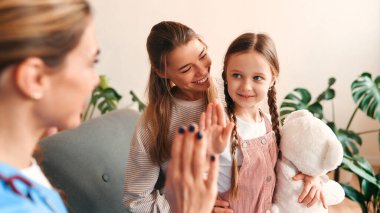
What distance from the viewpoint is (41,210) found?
0.62 m

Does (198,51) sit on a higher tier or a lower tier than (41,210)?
higher

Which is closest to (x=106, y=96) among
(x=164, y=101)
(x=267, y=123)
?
(x=164, y=101)

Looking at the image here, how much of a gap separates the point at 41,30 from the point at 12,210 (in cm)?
27

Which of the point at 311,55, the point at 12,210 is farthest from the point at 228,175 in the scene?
the point at 311,55

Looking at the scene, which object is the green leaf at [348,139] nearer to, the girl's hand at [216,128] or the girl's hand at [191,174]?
the girl's hand at [216,128]

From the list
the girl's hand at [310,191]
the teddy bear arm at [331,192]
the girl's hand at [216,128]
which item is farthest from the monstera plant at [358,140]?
the girl's hand at [216,128]

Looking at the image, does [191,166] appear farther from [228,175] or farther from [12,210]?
[228,175]

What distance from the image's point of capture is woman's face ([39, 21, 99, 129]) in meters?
0.64

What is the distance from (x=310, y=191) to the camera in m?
1.12

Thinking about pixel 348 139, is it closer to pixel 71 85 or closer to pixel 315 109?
pixel 315 109

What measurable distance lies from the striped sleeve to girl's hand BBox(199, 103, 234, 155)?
317mm

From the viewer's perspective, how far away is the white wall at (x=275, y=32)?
2641mm

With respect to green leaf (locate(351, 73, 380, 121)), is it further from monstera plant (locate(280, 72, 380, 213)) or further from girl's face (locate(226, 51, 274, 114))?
girl's face (locate(226, 51, 274, 114))

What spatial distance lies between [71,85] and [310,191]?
29.9 inches
